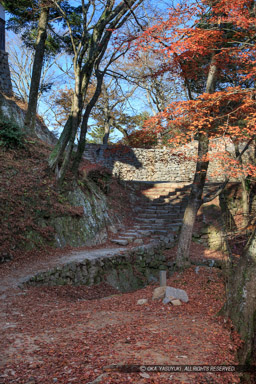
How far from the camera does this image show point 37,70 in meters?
13.5

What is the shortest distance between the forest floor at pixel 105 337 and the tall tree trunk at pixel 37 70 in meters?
9.35

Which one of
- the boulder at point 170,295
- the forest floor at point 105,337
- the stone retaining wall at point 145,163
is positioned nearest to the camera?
the forest floor at point 105,337

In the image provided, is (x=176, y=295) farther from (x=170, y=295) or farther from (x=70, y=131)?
(x=70, y=131)

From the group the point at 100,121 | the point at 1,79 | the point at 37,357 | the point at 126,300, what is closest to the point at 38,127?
the point at 1,79

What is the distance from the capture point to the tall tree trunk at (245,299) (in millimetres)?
4270

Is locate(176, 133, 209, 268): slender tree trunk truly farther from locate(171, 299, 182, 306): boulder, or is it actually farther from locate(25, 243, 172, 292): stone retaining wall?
locate(171, 299, 182, 306): boulder

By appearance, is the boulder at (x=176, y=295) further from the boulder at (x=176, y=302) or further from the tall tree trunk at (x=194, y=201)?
the tall tree trunk at (x=194, y=201)

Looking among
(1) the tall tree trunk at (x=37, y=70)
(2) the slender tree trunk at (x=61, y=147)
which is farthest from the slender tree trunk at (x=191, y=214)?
(1) the tall tree trunk at (x=37, y=70)

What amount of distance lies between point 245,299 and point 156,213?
9.45 meters

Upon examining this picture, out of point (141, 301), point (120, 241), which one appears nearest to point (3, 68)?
point (120, 241)

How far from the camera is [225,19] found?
26.0 feet

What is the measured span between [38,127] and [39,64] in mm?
4527

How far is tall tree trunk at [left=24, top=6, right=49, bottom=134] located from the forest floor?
9348 mm

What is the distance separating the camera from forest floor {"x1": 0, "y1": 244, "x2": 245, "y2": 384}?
305cm
